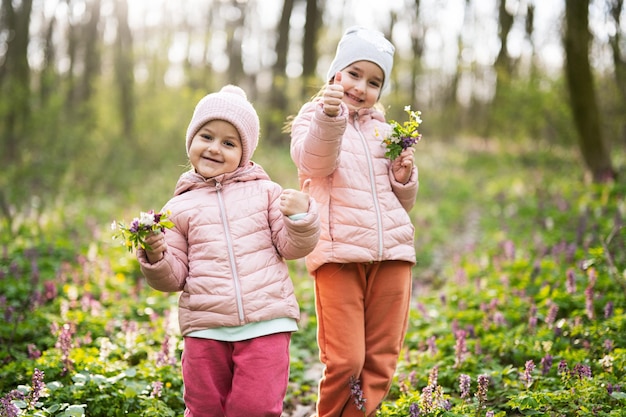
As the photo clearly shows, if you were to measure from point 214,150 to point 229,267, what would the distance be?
0.61 m

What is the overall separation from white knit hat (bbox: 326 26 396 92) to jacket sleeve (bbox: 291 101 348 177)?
15.4 inches

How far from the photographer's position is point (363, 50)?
320 cm

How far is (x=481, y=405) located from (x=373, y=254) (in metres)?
1.03

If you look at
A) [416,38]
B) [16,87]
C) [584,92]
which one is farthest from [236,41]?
[584,92]

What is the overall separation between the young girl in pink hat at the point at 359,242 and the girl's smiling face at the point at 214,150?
0.41 metres

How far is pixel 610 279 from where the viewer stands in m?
5.20

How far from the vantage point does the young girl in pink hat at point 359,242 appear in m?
3.11

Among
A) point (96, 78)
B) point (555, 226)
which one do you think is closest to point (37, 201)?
point (555, 226)

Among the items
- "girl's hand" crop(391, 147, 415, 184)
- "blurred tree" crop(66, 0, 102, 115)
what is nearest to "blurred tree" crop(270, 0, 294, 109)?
"blurred tree" crop(66, 0, 102, 115)

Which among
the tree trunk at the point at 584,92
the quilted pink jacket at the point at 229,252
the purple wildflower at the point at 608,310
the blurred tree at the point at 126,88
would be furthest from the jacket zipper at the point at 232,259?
the blurred tree at the point at 126,88

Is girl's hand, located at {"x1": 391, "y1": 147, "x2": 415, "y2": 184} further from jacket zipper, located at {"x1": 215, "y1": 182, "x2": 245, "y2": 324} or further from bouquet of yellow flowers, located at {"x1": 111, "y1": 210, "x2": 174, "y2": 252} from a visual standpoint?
bouquet of yellow flowers, located at {"x1": 111, "y1": 210, "x2": 174, "y2": 252}

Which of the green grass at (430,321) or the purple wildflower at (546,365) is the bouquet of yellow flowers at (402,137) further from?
the purple wildflower at (546,365)

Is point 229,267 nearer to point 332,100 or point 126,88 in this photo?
point 332,100

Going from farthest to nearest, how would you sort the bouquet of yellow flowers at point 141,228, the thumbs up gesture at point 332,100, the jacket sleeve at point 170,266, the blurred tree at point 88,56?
the blurred tree at point 88,56 → the thumbs up gesture at point 332,100 → the jacket sleeve at point 170,266 → the bouquet of yellow flowers at point 141,228
